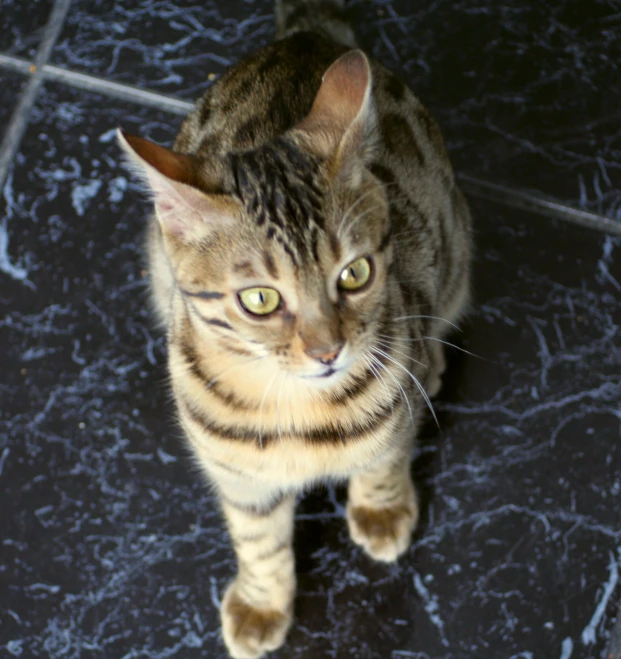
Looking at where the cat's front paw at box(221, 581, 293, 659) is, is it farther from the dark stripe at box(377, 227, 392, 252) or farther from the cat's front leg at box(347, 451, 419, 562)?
the dark stripe at box(377, 227, 392, 252)

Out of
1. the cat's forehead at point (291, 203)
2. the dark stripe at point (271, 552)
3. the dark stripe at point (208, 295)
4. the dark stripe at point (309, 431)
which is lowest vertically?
the dark stripe at point (271, 552)

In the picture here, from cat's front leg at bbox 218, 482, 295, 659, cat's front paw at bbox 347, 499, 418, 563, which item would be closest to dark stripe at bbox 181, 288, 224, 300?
cat's front leg at bbox 218, 482, 295, 659

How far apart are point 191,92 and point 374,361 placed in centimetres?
95

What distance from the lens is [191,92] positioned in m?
1.75

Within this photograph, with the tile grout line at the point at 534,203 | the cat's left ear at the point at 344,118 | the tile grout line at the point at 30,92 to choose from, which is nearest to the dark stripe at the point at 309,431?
the cat's left ear at the point at 344,118

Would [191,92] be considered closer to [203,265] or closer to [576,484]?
[203,265]

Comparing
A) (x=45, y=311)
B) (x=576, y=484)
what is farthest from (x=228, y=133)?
(x=576, y=484)

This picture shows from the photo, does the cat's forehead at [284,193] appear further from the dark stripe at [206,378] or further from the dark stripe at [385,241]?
the dark stripe at [206,378]

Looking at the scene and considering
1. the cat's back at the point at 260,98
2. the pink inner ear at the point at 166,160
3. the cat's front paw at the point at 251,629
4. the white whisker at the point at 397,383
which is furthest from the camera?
the cat's front paw at the point at 251,629

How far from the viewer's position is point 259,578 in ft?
4.18

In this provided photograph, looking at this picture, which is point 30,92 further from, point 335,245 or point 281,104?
point 335,245

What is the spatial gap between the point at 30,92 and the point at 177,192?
1075mm

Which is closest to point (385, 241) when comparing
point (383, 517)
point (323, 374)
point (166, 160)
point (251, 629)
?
point (323, 374)

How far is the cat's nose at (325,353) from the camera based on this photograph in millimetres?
899
